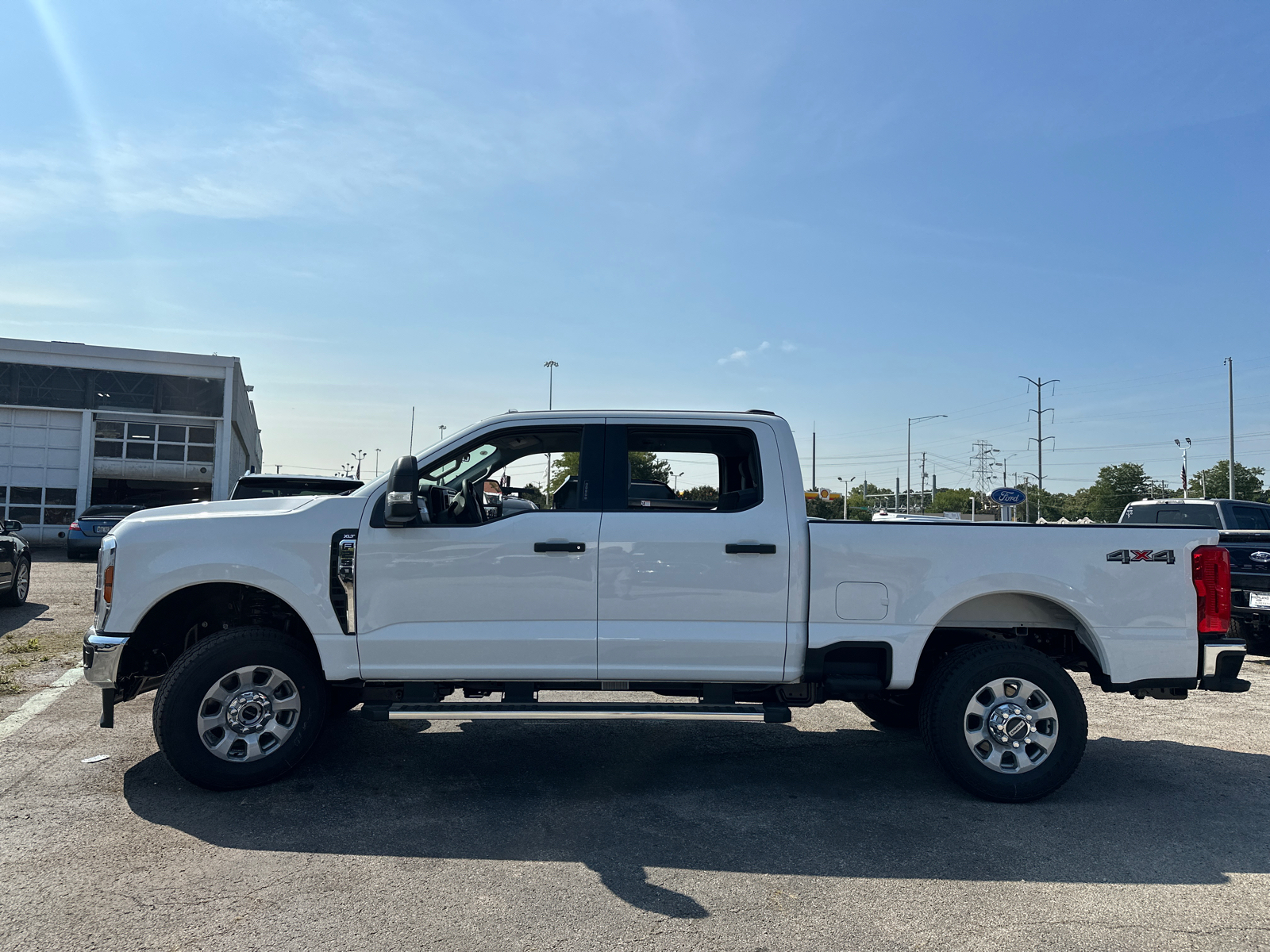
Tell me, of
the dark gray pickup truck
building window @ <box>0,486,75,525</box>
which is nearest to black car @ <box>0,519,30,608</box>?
the dark gray pickup truck

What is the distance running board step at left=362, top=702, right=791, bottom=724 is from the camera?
4.86m

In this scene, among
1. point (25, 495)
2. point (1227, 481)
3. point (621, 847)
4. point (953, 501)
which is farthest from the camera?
point (953, 501)

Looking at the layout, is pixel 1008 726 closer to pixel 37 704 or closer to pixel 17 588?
pixel 37 704

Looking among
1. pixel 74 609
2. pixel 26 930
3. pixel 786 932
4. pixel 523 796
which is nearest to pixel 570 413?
pixel 523 796

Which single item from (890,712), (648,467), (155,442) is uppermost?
(155,442)

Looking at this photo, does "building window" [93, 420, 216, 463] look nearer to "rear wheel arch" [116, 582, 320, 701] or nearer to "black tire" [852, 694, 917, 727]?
"rear wheel arch" [116, 582, 320, 701]

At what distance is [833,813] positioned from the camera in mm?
4875

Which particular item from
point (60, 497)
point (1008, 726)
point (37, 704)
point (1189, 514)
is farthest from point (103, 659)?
point (60, 497)

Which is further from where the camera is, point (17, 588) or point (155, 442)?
point (155, 442)

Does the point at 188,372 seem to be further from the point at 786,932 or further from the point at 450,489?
the point at 786,932

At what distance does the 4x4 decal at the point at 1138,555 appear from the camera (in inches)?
203

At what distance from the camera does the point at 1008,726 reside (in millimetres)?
5094

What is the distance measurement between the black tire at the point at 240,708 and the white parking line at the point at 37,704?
2060mm

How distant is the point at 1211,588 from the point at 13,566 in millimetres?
13163
